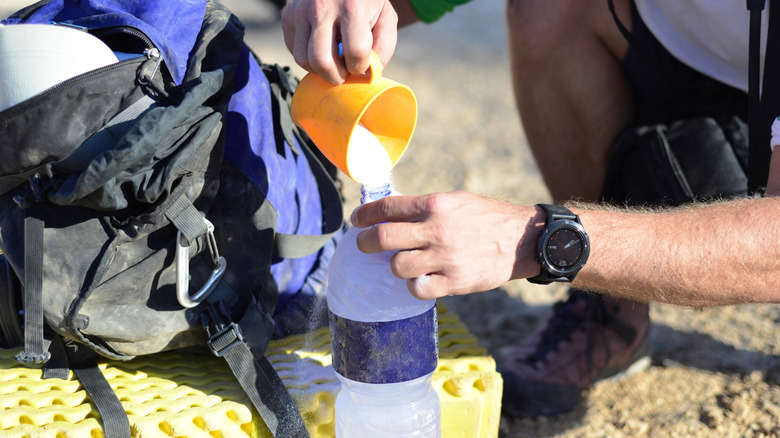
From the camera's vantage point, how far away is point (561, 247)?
1360 millimetres

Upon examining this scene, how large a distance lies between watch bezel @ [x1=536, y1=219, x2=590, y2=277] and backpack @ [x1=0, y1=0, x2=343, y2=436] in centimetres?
58

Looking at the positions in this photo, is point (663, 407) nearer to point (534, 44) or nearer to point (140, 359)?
point (534, 44)

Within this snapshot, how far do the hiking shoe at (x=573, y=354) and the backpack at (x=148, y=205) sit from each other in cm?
83

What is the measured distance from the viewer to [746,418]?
1950 millimetres

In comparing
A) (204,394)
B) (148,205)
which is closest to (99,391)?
(204,394)

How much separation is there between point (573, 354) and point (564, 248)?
911mm

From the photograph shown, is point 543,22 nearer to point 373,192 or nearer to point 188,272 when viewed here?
point 373,192

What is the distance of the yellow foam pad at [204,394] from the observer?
4.64 ft

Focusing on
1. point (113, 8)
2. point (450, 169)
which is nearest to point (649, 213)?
point (113, 8)

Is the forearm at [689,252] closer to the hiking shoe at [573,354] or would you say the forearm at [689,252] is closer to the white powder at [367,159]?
the white powder at [367,159]

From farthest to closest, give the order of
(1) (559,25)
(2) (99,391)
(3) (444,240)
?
(1) (559,25)
(2) (99,391)
(3) (444,240)

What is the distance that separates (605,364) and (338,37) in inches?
53.2

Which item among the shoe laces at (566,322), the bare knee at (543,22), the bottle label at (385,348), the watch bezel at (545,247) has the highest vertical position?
the bare knee at (543,22)

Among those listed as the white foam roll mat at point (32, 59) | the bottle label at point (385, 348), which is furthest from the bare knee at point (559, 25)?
the white foam roll mat at point (32, 59)
